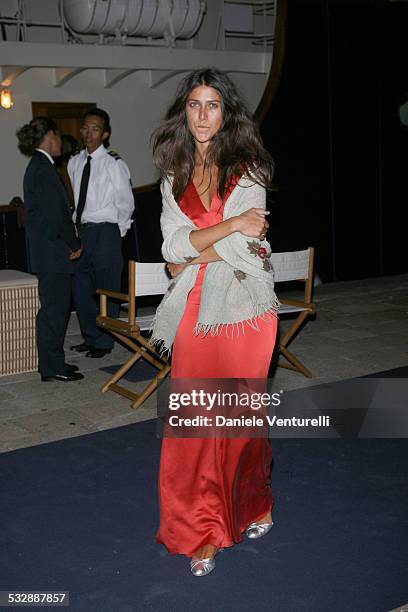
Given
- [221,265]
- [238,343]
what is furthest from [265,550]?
[221,265]

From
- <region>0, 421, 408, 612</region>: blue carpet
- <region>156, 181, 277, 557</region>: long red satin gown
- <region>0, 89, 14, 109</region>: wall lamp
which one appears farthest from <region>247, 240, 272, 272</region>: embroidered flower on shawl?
<region>0, 89, 14, 109</region>: wall lamp

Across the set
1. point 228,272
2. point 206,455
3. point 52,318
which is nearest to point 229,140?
point 228,272

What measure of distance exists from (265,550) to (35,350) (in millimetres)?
3289

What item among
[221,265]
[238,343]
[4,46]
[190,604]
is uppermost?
[4,46]

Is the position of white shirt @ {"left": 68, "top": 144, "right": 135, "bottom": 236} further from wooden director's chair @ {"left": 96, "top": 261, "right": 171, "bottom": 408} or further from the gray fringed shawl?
the gray fringed shawl

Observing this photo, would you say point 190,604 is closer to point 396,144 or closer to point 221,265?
point 221,265

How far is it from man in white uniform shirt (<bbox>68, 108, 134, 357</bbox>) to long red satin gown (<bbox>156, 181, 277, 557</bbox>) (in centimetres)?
339

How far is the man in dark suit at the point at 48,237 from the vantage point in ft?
18.2

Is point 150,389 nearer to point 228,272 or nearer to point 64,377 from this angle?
point 64,377

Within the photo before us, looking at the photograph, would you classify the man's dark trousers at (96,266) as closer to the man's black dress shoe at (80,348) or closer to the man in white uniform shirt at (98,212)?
the man in white uniform shirt at (98,212)

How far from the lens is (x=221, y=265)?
2.99 meters

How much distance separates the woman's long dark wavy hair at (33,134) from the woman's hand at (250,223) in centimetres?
307

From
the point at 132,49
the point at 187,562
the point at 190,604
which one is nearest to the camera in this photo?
the point at 190,604

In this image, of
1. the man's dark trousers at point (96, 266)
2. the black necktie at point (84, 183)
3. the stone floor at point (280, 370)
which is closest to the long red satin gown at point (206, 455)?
the stone floor at point (280, 370)
